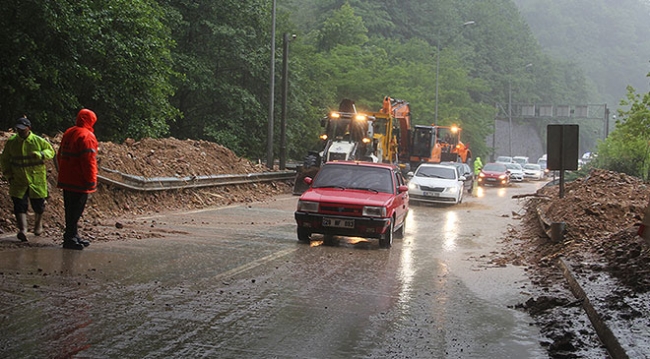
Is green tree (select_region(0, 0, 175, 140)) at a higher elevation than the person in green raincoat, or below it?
higher

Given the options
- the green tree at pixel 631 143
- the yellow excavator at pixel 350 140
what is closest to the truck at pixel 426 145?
the green tree at pixel 631 143

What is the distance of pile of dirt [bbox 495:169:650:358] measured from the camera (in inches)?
312

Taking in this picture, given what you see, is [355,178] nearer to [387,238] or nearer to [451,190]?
[387,238]

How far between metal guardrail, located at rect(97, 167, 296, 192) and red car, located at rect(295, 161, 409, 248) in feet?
17.9

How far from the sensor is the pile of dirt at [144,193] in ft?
44.7

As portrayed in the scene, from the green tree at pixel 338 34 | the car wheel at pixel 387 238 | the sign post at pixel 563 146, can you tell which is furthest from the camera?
the green tree at pixel 338 34

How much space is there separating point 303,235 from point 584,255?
4819 mm

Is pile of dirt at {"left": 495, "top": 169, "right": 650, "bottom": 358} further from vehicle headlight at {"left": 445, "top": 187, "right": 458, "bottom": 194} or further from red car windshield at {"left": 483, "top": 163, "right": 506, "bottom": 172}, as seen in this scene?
red car windshield at {"left": 483, "top": 163, "right": 506, "bottom": 172}

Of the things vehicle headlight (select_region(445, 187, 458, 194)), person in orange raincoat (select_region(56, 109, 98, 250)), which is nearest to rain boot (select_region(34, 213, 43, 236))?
person in orange raincoat (select_region(56, 109, 98, 250))

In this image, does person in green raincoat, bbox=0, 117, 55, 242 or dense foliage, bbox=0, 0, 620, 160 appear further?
dense foliage, bbox=0, 0, 620, 160

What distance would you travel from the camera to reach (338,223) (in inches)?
533

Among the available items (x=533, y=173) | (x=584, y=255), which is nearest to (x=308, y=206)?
(x=584, y=255)

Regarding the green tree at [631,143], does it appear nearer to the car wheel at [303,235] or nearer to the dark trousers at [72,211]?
the car wheel at [303,235]

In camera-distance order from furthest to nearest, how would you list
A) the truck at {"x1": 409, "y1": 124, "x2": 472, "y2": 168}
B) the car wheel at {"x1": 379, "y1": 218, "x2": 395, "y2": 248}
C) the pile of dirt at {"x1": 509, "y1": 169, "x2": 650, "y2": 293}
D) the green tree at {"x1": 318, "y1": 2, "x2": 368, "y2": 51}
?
1. the green tree at {"x1": 318, "y1": 2, "x2": 368, "y2": 51}
2. the truck at {"x1": 409, "y1": 124, "x2": 472, "y2": 168}
3. the car wheel at {"x1": 379, "y1": 218, "x2": 395, "y2": 248}
4. the pile of dirt at {"x1": 509, "y1": 169, "x2": 650, "y2": 293}
